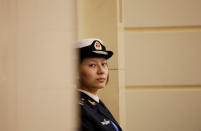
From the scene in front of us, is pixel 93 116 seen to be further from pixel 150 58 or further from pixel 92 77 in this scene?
pixel 150 58

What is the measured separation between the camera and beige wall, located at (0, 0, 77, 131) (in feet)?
1.33

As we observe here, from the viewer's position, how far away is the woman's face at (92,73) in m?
1.18

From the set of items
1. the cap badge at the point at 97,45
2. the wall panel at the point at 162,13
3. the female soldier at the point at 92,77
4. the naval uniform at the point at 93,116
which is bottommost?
the naval uniform at the point at 93,116

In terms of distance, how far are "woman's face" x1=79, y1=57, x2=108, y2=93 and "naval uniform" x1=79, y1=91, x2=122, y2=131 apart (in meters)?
0.06

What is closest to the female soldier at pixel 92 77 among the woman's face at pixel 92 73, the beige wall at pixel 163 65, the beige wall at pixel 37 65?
the woman's face at pixel 92 73

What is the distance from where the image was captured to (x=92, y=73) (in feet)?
3.88

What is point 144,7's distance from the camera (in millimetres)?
1788

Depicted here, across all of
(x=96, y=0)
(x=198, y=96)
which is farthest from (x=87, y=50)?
(x=198, y=96)

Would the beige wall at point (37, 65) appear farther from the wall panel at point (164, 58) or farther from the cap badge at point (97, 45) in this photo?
the wall panel at point (164, 58)

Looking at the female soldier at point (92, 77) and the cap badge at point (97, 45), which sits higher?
the cap badge at point (97, 45)

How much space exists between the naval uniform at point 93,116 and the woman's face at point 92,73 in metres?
0.06

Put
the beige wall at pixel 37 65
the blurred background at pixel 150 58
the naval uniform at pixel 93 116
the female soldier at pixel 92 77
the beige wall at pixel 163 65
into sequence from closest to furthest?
the beige wall at pixel 37 65 → the naval uniform at pixel 93 116 → the female soldier at pixel 92 77 → the blurred background at pixel 150 58 → the beige wall at pixel 163 65

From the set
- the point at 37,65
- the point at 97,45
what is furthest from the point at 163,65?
the point at 37,65

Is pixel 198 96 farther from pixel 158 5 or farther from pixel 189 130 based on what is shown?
pixel 158 5
